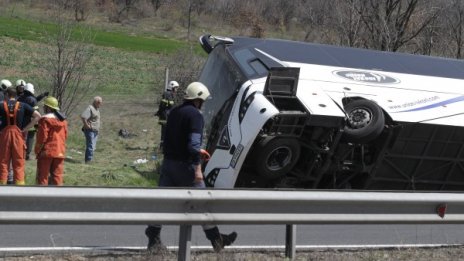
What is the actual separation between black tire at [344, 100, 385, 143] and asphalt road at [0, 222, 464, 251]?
86.2 inches

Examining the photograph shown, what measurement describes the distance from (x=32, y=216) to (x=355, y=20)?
75.0 ft

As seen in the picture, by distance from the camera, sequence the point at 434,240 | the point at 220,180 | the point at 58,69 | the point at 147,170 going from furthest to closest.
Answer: the point at 58,69, the point at 147,170, the point at 220,180, the point at 434,240

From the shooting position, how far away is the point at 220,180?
11.6m

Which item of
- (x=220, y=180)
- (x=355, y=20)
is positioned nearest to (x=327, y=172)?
(x=220, y=180)

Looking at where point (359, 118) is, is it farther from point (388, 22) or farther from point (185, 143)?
point (388, 22)

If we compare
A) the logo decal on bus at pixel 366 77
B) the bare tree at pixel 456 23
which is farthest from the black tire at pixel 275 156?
the bare tree at pixel 456 23

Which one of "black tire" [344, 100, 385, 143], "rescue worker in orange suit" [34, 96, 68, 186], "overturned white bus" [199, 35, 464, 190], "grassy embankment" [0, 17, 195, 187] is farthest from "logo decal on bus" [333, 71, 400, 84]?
"rescue worker in orange suit" [34, 96, 68, 186]

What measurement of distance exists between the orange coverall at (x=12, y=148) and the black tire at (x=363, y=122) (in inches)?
200

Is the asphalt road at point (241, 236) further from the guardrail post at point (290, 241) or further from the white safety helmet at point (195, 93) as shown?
the white safety helmet at point (195, 93)

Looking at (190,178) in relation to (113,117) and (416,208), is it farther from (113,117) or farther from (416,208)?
(113,117)

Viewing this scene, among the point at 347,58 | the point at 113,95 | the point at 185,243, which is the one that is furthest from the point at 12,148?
the point at 113,95

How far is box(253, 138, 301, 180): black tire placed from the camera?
1128 cm

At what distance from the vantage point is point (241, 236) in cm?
859

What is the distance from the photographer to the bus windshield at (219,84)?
12531mm
